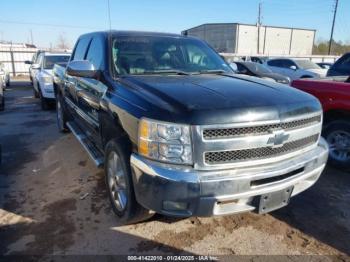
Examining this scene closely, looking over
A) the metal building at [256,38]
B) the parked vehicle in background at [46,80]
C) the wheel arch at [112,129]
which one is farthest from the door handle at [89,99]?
the metal building at [256,38]

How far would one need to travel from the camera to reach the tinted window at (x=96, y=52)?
3715 millimetres

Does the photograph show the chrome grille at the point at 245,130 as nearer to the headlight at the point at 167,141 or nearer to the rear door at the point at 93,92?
the headlight at the point at 167,141

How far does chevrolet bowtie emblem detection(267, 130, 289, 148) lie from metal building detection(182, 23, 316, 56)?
48702 millimetres

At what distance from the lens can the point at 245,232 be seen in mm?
3082

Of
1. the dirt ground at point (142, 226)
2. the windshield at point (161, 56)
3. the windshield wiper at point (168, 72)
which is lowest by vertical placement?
the dirt ground at point (142, 226)

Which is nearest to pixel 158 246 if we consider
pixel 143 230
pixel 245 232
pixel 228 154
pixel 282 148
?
pixel 143 230

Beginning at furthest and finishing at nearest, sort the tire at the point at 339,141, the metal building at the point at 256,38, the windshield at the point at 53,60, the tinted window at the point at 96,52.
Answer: the metal building at the point at 256,38, the windshield at the point at 53,60, the tire at the point at 339,141, the tinted window at the point at 96,52

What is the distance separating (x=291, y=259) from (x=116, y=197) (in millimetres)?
1741

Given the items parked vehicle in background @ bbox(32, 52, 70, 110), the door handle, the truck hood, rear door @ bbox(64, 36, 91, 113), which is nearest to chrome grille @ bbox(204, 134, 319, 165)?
the truck hood

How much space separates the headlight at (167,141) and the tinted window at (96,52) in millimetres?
1579

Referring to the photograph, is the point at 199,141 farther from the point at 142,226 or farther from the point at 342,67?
the point at 342,67

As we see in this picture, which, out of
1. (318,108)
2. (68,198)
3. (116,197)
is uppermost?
(318,108)

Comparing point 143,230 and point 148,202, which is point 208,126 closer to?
point 148,202

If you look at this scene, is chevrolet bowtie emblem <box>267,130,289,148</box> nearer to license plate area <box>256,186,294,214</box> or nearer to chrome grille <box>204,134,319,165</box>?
chrome grille <box>204,134,319,165</box>
